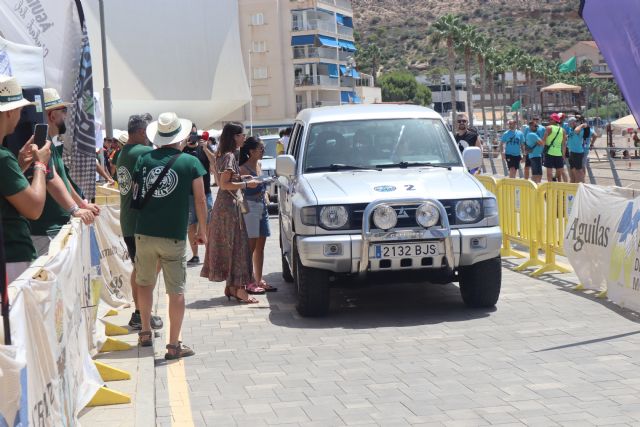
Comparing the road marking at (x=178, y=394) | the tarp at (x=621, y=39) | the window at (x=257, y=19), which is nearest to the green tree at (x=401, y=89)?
the window at (x=257, y=19)

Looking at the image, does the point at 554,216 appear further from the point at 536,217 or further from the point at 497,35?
the point at 497,35

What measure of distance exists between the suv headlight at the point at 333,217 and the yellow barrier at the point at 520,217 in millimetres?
3911

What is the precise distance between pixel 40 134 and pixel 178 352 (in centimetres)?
261

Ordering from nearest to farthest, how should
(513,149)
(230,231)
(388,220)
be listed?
(388,220), (230,231), (513,149)

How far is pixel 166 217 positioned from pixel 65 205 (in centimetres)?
128

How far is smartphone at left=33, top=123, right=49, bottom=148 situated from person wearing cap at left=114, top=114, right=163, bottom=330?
2.77m

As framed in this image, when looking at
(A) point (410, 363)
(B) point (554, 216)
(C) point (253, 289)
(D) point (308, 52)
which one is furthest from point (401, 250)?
(D) point (308, 52)

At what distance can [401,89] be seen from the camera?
513ft

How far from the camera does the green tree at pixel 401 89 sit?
15625 centimetres

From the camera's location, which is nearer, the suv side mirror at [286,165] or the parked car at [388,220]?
the parked car at [388,220]

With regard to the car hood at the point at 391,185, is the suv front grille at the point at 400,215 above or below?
below

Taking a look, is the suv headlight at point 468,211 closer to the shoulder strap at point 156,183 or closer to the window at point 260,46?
the shoulder strap at point 156,183

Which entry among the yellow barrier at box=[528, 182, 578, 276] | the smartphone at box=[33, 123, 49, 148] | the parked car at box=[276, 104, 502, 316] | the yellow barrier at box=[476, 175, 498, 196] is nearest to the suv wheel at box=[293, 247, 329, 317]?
the parked car at box=[276, 104, 502, 316]

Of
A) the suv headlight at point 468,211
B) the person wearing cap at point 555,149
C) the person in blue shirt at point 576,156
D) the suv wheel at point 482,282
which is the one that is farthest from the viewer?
the person wearing cap at point 555,149
